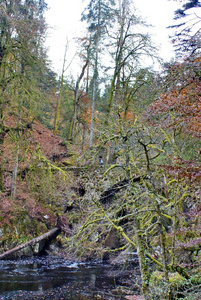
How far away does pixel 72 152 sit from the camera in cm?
2025

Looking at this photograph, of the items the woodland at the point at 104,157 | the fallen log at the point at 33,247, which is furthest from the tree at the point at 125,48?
the fallen log at the point at 33,247

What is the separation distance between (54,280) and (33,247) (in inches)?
155

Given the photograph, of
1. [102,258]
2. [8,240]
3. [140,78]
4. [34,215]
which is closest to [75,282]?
[102,258]

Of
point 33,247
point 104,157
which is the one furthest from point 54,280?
point 104,157

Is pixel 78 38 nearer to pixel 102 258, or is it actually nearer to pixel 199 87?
pixel 102 258

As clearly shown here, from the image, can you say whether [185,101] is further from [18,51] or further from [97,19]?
[97,19]

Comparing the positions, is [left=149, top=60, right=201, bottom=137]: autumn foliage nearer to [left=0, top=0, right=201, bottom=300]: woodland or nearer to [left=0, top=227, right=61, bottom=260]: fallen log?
[left=0, top=0, right=201, bottom=300]: woodland

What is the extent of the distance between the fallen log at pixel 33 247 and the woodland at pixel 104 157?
507 millimetres

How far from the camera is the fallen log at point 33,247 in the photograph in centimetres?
1257

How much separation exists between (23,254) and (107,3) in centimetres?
1685

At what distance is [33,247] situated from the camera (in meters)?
13.8

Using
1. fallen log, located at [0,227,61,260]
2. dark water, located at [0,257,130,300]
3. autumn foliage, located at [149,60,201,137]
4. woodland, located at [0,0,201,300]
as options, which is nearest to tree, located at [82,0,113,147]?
woodland, located at [0,0,201,300]

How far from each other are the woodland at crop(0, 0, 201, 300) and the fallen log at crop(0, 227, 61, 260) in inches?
19.9

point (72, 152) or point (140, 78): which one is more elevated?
point (140, 78)
